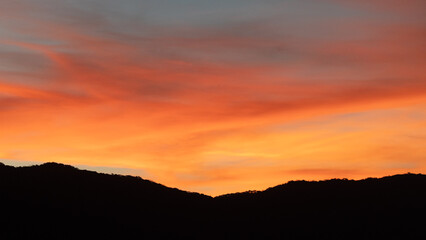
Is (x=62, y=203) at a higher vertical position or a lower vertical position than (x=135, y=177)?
lower

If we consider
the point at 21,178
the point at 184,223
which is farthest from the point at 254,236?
the point at 21,178

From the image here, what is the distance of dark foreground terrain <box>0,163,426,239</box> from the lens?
51.2m

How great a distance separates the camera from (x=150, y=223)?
54.4m

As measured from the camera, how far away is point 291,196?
203ft

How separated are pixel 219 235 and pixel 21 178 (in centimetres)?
2054

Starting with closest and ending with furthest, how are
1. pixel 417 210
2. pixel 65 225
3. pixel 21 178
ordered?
pixel 65 225 → pixel 417 210 → pixel 21 178

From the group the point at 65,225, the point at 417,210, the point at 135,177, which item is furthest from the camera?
the point at 135,177

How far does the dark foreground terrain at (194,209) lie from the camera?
5125cm

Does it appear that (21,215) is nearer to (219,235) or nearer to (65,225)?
(65,225)

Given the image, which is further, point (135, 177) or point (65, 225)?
point (135, 177)

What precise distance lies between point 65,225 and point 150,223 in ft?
24.5

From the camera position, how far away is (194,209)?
6034cm

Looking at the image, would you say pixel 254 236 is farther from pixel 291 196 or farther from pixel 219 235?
pixel 291 196

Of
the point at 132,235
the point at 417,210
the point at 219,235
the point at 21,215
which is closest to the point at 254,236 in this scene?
the point at 219,235
